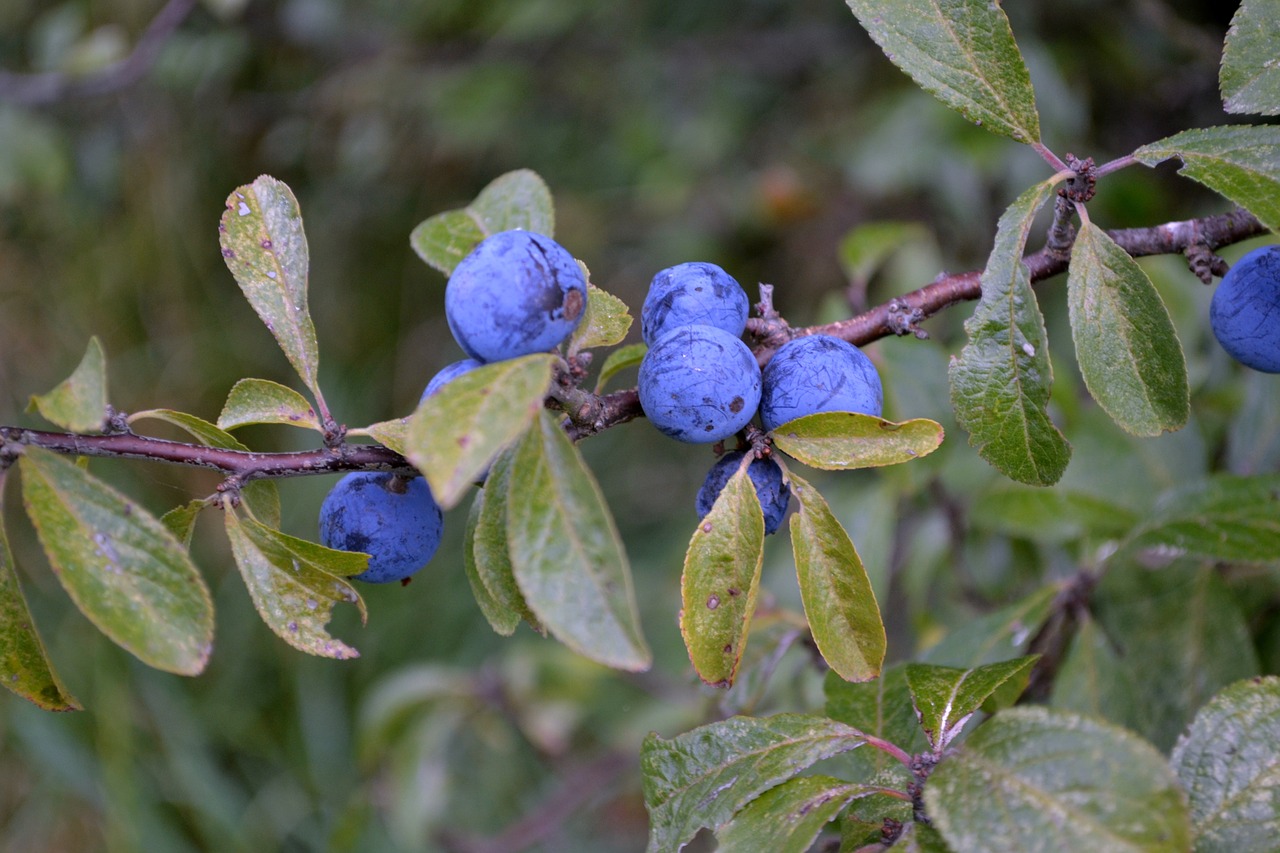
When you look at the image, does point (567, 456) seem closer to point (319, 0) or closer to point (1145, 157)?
point (1145, 157)

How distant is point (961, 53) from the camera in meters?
0.87

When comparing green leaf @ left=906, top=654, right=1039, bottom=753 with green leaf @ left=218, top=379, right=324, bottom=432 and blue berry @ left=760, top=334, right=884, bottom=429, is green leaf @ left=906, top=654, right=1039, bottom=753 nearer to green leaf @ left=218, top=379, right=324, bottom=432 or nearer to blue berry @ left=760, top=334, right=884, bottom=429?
blue berry @ left=760, top=334, right=884, bottom=429

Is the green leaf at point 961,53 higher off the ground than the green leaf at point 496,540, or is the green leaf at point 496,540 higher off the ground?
the green leaf at point 961,53

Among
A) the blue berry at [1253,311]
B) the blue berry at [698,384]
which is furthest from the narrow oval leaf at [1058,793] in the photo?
the blue berry at [1253,311]

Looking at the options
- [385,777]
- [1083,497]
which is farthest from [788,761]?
[385,777]

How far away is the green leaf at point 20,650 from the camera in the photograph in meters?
0.75

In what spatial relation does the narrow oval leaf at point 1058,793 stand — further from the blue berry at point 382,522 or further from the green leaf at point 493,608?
the blue berry at point 382,522

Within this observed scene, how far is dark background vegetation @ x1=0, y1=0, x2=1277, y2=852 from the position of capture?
2.40m

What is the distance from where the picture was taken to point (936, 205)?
9.03ft

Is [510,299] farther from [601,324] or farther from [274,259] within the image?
[274,259]

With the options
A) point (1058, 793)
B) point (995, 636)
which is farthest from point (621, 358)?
point (995, 636)

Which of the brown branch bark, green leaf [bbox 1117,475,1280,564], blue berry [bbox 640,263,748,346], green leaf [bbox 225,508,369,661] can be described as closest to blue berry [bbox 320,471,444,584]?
green leaf [bbox 225,508,369,661]

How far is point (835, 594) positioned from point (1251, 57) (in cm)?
59

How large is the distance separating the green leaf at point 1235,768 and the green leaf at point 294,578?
0.70m
